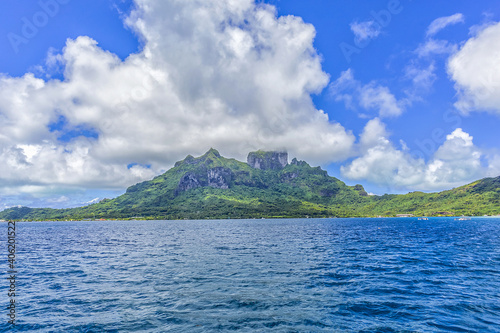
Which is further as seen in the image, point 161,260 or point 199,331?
point 161,260

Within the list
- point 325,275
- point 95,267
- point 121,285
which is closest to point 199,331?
point 121,285

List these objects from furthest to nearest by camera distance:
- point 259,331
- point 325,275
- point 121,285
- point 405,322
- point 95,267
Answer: point 95,267
point 325,275
point 121,285
point 405,322
point 259,331

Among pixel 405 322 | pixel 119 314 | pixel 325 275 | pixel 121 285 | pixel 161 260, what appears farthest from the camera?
pixel 161 260

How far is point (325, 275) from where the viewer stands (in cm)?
4253

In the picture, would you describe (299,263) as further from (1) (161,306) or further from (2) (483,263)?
(2) (483,263)

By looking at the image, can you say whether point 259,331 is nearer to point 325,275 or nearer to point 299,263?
point 325,275

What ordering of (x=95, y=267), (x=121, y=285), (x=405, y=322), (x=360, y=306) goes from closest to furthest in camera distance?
(x=405, y=322)
(x=360, y=306)
(x=121, y=285)
(x=95, y=267)

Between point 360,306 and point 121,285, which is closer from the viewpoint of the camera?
point 360,306

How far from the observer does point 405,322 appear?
24.2 m

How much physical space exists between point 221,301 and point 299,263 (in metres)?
26.4

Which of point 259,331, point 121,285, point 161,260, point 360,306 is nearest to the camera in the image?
Answer: point 259,331

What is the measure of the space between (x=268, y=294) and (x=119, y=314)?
52.7ft

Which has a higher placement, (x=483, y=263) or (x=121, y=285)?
(x=121, y=285)

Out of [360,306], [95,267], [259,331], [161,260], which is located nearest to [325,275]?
[360,306]
